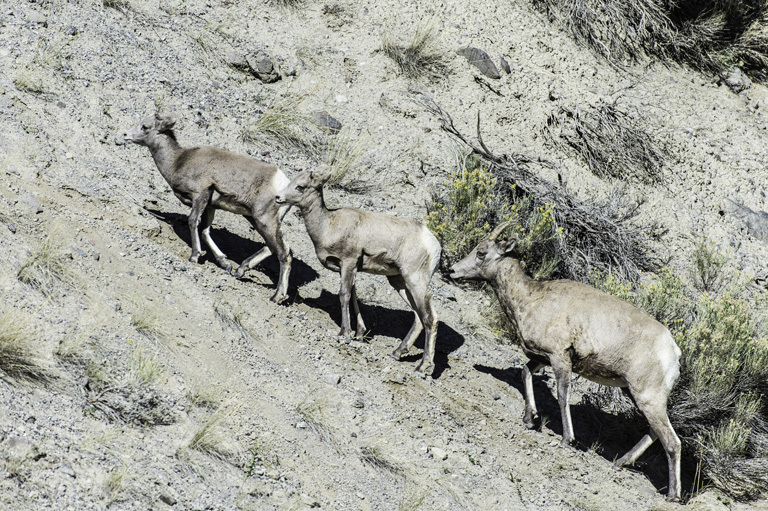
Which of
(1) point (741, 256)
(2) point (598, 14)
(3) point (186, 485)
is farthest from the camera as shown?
(2) point (598, 14)

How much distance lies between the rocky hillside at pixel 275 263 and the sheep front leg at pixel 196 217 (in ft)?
0.72

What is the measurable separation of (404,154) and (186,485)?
316 inches

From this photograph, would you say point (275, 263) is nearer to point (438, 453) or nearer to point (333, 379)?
point (333, 379)

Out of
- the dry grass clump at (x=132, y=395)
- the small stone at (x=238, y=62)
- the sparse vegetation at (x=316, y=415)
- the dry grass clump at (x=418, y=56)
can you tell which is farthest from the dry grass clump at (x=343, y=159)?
the dry grass clump at (x=132, y=395)

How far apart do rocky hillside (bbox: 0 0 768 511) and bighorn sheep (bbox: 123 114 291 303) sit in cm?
38

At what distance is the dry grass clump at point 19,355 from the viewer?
626cm

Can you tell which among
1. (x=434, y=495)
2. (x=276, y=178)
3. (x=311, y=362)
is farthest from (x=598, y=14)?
(x=434, y=495)

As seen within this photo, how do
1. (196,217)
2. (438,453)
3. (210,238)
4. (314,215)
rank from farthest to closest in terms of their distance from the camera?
(210,238), (196,217), (314,215), (438,453)

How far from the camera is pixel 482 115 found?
46.1 feet

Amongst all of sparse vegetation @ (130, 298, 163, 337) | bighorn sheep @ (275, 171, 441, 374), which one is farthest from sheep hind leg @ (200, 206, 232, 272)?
sparse vegetation @ (130, 298, 163, 337)

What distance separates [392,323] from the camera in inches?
406

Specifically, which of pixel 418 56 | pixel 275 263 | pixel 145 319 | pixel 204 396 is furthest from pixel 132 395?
pixel 418 56

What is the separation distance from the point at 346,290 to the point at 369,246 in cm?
59

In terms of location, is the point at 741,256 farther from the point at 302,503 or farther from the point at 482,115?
the point at 302,503
